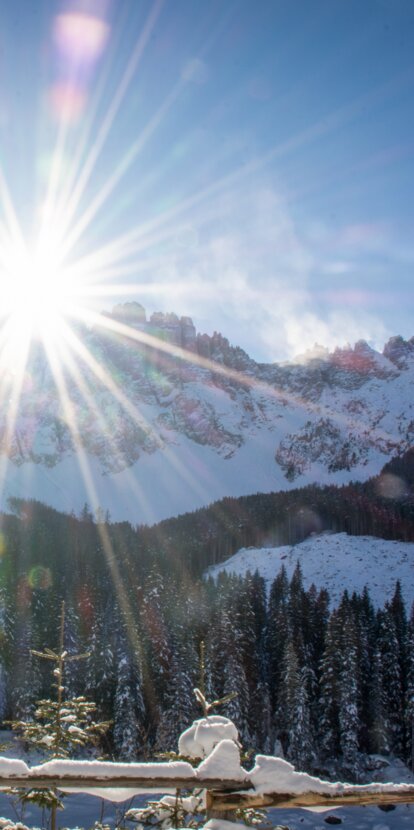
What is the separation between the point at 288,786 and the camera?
427cm

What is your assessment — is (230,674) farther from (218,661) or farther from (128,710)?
(128,710)

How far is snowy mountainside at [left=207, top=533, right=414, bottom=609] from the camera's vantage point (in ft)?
277

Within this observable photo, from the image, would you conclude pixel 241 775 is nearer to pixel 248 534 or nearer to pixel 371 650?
pixel 371 650

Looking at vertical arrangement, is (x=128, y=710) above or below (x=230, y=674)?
below

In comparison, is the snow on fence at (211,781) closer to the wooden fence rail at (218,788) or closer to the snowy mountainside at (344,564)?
the wooden fence rail at (218,788)

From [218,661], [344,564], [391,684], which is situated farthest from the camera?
[344,564]

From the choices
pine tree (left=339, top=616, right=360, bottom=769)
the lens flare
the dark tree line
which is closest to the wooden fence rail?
the dark tree line

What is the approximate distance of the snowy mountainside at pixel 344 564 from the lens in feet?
277

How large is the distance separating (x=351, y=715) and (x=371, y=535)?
8312cm

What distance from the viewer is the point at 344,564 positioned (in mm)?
95625

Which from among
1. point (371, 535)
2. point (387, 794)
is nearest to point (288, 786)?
point (387, 794)

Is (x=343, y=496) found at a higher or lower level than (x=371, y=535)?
higher

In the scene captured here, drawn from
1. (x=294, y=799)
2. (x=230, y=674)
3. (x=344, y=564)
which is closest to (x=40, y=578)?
(x=230, y=674)

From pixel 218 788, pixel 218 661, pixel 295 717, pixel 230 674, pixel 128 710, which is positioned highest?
pixel 218 788
